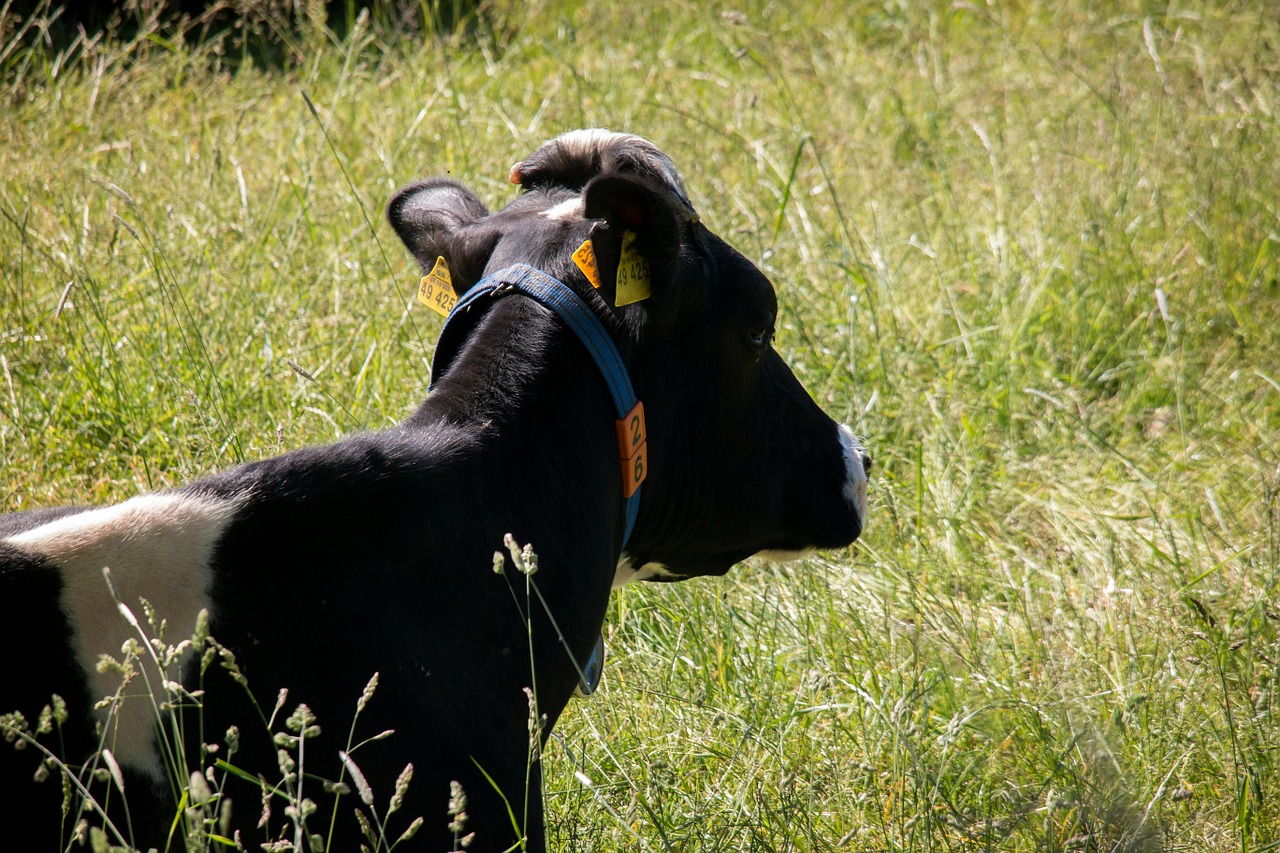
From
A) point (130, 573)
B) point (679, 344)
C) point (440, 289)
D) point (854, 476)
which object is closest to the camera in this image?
point (130, 573)

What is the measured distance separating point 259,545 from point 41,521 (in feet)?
1.27

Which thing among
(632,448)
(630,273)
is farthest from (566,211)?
(632,448)

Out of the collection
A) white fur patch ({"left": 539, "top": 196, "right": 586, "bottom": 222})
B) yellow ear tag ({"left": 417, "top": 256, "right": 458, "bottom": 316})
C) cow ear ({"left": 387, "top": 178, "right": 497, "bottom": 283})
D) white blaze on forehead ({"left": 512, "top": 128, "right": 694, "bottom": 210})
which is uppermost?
white blaze on forehead ({"left": 512, "top": 128, "right": 694, "bottom": 210})

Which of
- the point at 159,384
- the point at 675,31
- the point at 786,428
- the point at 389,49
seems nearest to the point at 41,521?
the point at 786,428

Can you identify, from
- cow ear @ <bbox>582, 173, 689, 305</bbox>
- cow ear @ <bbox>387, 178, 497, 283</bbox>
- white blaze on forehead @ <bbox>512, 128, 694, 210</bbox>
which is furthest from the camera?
cow ear @ <bbox>387, 178, 497, 283</bbox>

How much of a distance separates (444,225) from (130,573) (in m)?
1.14

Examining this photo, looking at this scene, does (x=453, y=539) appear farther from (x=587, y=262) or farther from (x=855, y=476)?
(x=855, y=476)

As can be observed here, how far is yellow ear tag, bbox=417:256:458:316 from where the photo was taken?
2576 mm

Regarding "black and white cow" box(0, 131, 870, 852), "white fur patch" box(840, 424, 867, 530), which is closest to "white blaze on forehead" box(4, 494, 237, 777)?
"black and white cow" box(0, 131, 870, 852)

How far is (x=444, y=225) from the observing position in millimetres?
2686

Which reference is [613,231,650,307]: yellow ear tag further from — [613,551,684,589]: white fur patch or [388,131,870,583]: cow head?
[613,551,684,589]: white fur patch

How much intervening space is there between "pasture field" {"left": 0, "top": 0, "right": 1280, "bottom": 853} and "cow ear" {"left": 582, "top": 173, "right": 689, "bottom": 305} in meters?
0.86

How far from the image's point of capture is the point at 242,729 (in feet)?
6.16

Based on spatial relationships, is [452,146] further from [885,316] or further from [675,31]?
[675,31]
